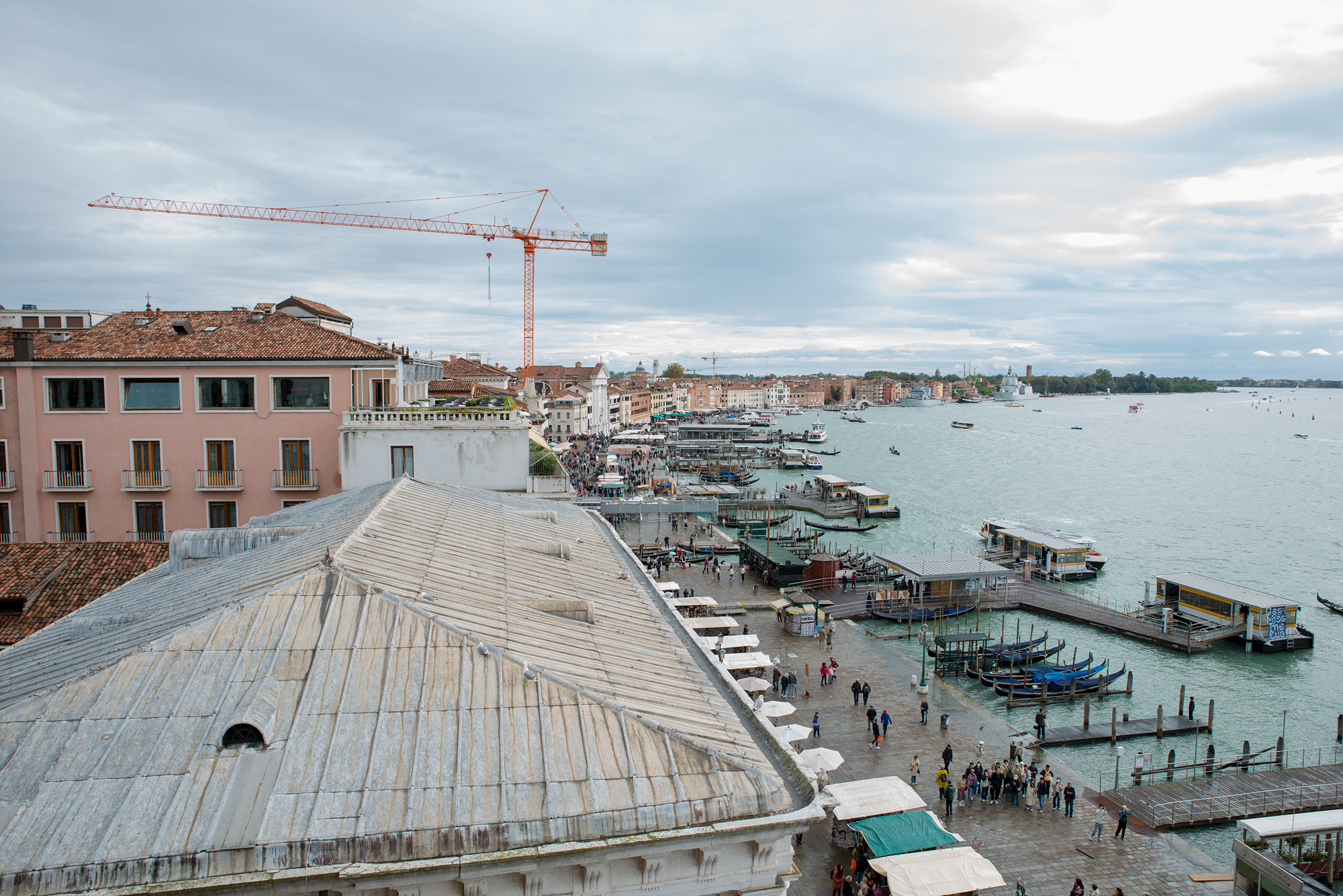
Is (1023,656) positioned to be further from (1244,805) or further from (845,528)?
(845,528)

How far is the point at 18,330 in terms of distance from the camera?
27469 mm

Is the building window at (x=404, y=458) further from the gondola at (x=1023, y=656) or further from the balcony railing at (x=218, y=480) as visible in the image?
the gondola at (x=1023, y=656)

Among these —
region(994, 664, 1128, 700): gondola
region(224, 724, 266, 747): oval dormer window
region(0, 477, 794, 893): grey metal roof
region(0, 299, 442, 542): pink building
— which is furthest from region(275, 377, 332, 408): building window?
region(994, 664, 1128, 700): gondola

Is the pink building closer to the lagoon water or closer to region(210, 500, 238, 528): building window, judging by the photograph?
region(210, 500, 238, 528): building window

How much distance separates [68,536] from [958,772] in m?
31.2

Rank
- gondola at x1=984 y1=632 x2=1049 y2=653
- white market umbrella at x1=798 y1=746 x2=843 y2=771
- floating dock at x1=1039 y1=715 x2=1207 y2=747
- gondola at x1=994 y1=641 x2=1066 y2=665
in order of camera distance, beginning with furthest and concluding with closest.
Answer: gondola at x1=984 y1=632 x2=1049 y2=653 → gondola at x1=994 y1=641 x2=1066 y2=665 → floating dock at x1=1039 y1=715 x2=1207 y2=747 → white market umbrella at x1=798 y1=746 x2=843 y2=771

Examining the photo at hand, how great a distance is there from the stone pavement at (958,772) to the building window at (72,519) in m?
26.1

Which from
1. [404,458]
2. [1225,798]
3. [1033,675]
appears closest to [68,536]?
[404,458]

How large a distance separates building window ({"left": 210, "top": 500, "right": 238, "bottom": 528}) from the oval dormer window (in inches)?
932

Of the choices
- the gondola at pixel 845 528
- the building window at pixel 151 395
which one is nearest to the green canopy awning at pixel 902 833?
the building window at pixel 151 395

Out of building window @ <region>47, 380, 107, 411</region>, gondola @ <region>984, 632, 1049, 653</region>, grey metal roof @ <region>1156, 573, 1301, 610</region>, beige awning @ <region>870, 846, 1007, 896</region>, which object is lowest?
gondola @ <region>984, 632, 1049, 653</region>

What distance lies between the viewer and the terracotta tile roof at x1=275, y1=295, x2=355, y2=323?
42.5 metres

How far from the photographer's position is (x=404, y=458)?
87.7ft

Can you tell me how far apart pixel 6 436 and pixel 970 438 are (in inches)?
6220
